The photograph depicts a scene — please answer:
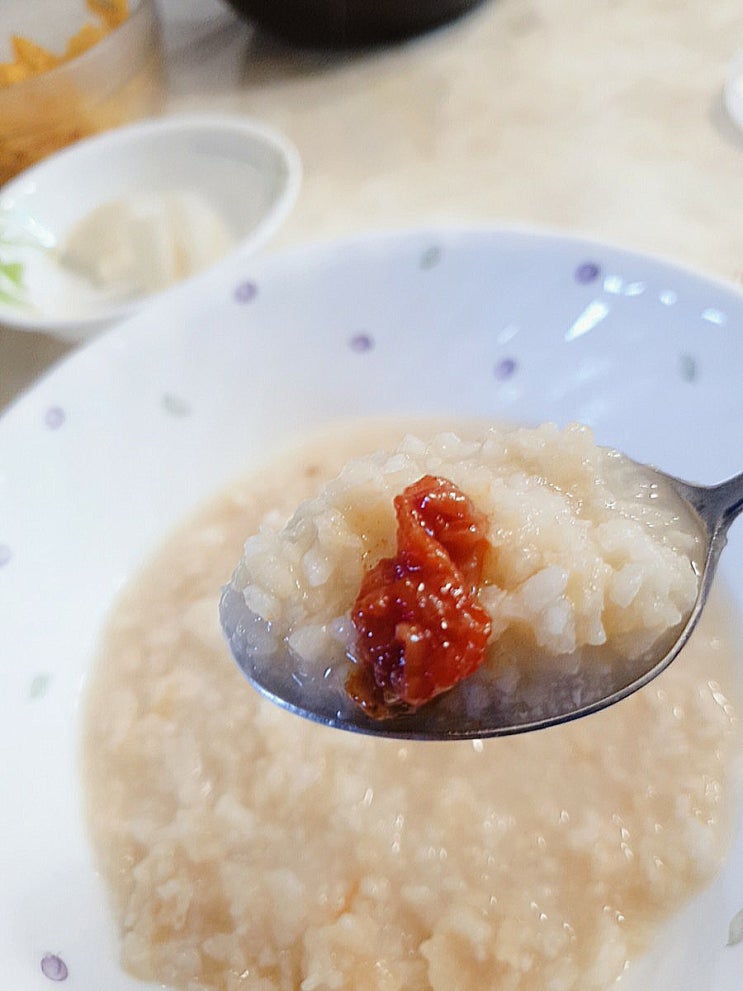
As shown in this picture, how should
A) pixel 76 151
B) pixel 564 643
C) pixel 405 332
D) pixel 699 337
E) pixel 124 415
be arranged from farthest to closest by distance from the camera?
1. pixel 76 151
2. pixel 405 332
3. pixel 124 415
4. pixel 699 337
5. pixel 564 643

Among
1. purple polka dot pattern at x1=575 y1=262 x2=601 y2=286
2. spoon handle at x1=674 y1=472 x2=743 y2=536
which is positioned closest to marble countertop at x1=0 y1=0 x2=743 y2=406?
purple polka dot pattern at x1=575 y1=262 x2=601 y2=286

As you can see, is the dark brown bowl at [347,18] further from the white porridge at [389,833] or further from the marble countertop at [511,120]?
the white porridge at [389,833]

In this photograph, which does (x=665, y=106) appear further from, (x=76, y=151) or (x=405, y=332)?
(x=76, y=151)

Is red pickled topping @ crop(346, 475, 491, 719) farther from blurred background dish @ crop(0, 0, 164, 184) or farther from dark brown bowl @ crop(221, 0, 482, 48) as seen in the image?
dark brown bowl @ crop(221, 0, 482, 48)

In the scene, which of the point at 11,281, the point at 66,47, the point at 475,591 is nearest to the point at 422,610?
the point at 475,591

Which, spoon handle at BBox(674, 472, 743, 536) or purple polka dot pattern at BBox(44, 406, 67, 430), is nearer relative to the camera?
spoon handle at BBox(674, 472, 743, 536)

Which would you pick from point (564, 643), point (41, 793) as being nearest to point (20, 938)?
point (41, 793)

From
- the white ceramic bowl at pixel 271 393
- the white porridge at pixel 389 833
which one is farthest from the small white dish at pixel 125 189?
the white porridge at pixel 389 833
